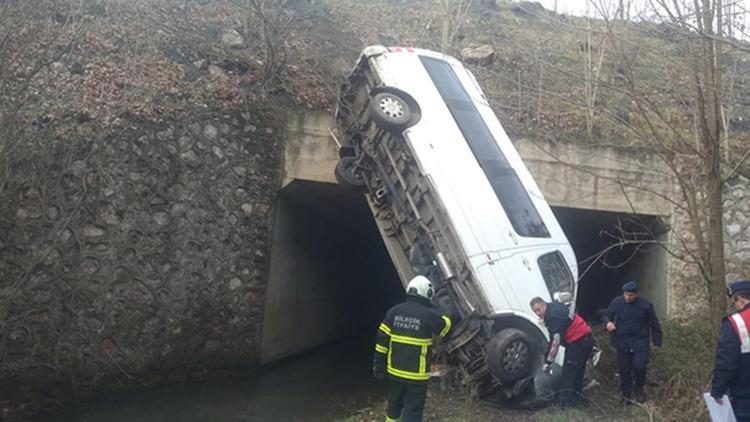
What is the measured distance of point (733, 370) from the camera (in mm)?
4996

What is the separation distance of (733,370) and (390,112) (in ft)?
16.9

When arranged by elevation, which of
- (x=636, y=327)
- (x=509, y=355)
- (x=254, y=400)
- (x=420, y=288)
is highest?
(x=420, y=288)

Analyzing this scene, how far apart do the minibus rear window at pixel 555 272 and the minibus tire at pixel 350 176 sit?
9.05 feet

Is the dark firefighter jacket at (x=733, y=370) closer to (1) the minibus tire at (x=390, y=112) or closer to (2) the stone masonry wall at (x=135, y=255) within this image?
(1) the minibus tire at (x=390, y=112)

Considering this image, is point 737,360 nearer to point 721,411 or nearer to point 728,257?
point 721,411

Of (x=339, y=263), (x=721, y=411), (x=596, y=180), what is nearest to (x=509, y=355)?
(x=721, y=411)

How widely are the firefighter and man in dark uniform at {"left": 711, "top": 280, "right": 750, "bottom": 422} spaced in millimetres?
Answer: 2270

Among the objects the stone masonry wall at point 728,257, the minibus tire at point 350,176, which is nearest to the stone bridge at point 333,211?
the stone masonry wall at point 728,257

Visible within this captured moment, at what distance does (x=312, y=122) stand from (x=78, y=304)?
15.8 ft

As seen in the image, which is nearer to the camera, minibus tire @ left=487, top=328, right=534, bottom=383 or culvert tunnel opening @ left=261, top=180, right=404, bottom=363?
minibus tire @ left=487, top=328, right=534, bottom=383

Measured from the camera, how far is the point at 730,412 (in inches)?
197

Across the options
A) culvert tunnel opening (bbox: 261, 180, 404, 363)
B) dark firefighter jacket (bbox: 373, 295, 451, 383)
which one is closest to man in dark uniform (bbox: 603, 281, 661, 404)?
dark firefighter jacket (bbox: 373, 295, 451, 383)

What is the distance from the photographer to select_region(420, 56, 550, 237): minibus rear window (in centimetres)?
836

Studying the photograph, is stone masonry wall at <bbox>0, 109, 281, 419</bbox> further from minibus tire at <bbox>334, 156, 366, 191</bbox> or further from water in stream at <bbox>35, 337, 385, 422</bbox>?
minibus tire at <bbox>334, 156, 366, 191</bbox>
